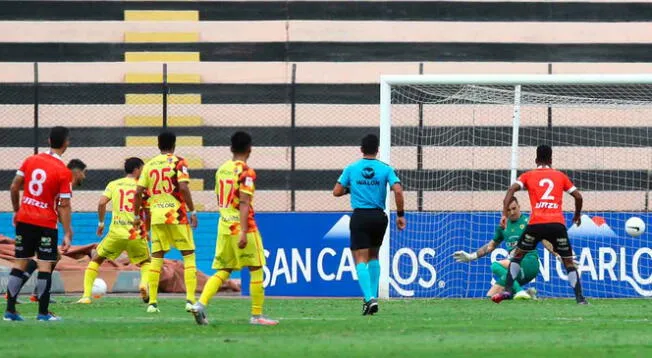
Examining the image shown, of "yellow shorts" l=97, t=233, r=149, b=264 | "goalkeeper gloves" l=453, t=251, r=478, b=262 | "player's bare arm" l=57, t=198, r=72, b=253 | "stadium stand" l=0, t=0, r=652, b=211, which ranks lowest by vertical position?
"goalkeeper gloves" l=453, t=251, r=478, b=262

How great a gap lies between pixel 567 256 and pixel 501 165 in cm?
556

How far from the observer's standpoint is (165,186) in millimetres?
13789

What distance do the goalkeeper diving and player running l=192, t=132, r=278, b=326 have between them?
20.3ft

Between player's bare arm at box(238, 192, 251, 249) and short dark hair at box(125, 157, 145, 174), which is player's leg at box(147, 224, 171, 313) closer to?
short dark hair at box(125, 157, 145, 174)

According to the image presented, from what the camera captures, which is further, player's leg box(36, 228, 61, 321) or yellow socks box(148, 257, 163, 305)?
yellow socks box(148, 257, 163, 305)

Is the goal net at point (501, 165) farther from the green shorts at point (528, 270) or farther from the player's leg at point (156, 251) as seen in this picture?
the player's leg at point (156, 251)

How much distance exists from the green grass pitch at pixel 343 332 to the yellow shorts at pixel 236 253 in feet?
1.71

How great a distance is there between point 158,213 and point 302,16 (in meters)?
11.7

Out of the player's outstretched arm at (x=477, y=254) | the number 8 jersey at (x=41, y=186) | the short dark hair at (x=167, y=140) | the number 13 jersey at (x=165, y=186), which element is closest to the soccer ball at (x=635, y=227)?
the player's outstretched arm at (x=477, y=254)

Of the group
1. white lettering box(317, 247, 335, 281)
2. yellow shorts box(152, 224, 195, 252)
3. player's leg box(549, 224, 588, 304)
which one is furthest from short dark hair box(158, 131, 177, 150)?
white lettering box(317, 247, 335, 281)

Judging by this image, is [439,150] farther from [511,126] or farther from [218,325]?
[218,325]

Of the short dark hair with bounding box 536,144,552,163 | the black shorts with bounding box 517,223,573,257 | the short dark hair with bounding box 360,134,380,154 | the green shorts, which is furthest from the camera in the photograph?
the green shorts

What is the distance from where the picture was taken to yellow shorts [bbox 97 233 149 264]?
16406 millimetres

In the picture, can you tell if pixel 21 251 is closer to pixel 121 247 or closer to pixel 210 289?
pixel 210 289
